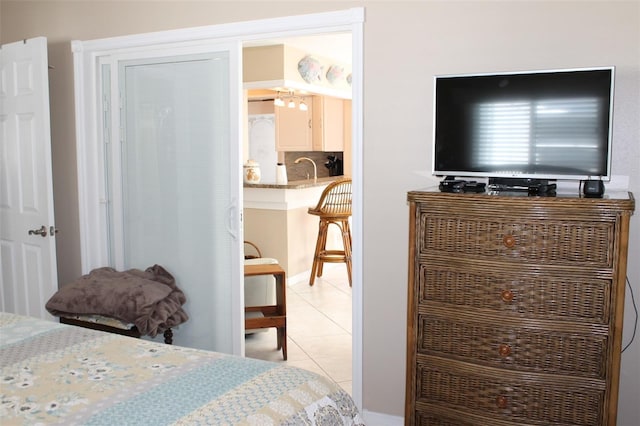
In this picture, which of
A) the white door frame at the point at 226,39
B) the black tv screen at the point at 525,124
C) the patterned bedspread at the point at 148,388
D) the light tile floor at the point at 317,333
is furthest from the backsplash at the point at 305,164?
the patterned bedspread at the point at 148,388

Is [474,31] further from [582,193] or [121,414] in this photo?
[121,414]

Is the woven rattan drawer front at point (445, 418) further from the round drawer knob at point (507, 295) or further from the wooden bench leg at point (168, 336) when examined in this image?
the wooden bench leg at point (168, 336)

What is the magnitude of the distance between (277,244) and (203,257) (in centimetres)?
245

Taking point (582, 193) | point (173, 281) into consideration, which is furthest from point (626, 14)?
point (173, 281)

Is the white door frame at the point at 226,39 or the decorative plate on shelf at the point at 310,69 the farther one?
the decorative plate on shelf at the point at 310,69

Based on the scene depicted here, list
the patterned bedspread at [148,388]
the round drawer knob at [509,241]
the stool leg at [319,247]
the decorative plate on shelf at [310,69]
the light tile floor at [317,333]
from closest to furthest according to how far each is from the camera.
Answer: the patterned bedspread at [148,388] → the round drawer knob at [509,241] → the light tile floor at [317,333] → the stool leg at [319,247] → the decorative plate on shelf at [310,69]

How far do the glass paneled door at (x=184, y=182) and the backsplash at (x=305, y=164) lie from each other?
15.9 ft

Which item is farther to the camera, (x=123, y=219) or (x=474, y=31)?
(x=123, y=219)

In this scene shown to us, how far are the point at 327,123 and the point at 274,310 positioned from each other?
4209 millimetres

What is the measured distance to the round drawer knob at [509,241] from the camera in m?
2.16

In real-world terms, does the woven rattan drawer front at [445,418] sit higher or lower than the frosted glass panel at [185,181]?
lower

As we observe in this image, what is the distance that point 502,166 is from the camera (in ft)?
8.00

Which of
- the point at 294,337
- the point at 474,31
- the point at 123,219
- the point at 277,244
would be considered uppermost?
the point at 474,31

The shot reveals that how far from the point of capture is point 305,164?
28.5 ft
